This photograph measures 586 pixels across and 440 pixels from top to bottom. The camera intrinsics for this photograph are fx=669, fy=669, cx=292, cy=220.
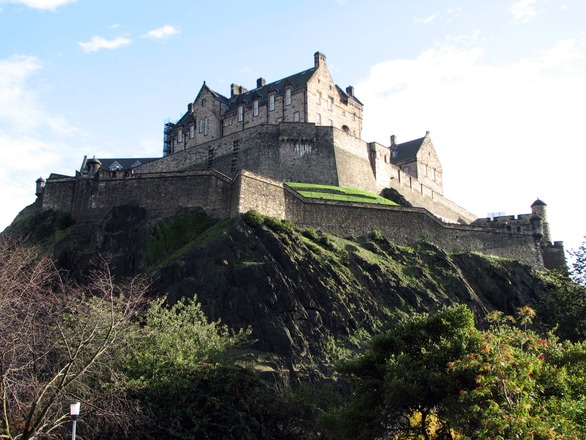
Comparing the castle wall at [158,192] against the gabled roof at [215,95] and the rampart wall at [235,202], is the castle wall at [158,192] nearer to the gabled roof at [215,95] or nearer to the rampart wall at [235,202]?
the rampart wall at [235,202]

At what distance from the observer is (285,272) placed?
1508 inches

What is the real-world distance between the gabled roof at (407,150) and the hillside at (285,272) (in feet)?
83.0

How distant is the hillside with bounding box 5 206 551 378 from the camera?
35.8 meters

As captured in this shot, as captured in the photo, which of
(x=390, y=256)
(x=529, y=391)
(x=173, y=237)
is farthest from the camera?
(x=390, y=256)

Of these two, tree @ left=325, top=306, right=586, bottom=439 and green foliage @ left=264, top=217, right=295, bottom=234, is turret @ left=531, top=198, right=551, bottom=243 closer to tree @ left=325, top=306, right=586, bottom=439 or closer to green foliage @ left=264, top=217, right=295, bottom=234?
green foliage @ left=264, top=217, right=295, bottom=234

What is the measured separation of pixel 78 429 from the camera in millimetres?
23203

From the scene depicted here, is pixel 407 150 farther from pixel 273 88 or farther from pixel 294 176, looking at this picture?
pixel 294 176

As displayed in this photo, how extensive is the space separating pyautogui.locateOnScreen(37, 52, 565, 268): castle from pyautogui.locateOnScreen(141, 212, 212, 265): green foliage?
4.04ft

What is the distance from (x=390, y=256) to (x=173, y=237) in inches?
576

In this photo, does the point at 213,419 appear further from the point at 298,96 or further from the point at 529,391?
the point at 298,96

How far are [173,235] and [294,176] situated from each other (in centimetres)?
1512

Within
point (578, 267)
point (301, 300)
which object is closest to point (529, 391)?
point (301, 300)

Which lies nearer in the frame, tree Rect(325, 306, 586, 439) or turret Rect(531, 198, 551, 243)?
tree Rect(325, 306, 586, 439)

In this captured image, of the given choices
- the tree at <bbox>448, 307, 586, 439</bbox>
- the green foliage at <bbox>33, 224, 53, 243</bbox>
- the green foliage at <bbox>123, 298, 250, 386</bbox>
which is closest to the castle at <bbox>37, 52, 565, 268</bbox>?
the green foliage at <bbox>33, 224, 53, 243</bbox>
